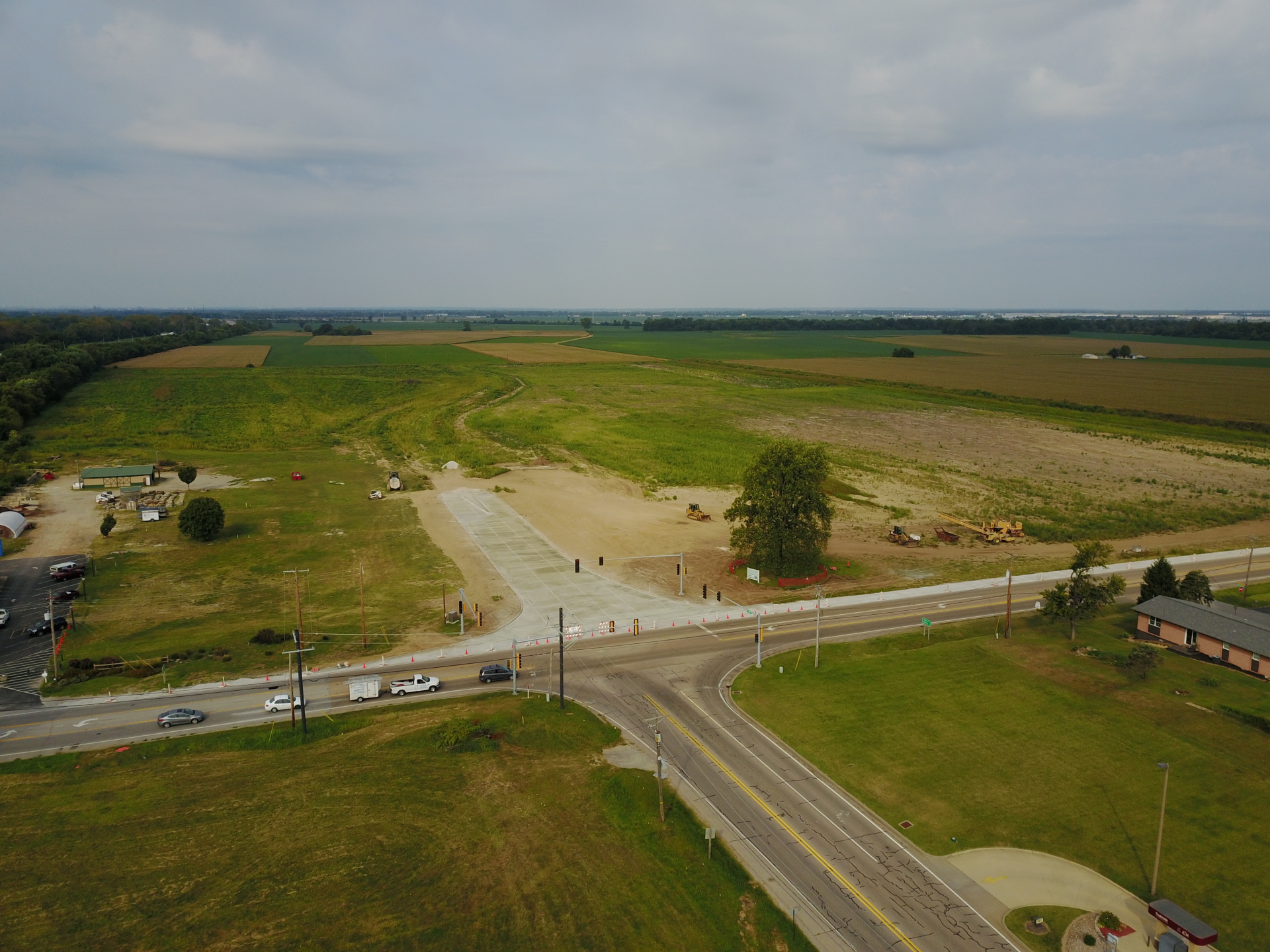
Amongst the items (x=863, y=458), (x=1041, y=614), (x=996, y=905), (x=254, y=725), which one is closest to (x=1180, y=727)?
(x=1041, y=614)

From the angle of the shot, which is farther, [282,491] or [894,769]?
[282,491]

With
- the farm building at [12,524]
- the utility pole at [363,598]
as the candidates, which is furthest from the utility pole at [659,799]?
the farm building at [12,524]

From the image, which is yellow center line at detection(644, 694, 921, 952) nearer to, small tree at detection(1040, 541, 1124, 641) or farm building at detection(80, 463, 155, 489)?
small tree at detection(1040, 541, 1124, 641)

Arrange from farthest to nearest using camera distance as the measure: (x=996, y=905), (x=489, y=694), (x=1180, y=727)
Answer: (x=489, y=694) < (x=1180, y=727) < (x=996, y=905)

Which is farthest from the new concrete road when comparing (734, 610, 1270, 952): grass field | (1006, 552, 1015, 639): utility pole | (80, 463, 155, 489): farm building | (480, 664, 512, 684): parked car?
(80, 463, 155, 489): farm building

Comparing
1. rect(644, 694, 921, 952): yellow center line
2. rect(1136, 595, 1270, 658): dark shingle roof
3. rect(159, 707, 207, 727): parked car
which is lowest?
rect(644, 694, 921, 952): yellow center line

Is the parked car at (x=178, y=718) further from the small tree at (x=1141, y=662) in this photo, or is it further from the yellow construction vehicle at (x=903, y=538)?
the yellow construction vehicle at (x=903, y=538)

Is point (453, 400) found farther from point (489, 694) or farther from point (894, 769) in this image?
point (894, 769)
